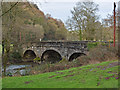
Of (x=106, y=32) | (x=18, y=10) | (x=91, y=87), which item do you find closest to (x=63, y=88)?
(x=91, y=87)

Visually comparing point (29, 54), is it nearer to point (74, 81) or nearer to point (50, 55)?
point (50, 55)

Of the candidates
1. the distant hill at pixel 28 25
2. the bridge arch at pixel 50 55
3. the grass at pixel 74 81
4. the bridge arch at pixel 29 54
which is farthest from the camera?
the bridge arch at pixel 29 54

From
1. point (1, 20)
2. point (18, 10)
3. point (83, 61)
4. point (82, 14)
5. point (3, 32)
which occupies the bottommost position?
point (83, 61)

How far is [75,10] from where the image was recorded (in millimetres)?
27500

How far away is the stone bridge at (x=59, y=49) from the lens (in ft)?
73.9

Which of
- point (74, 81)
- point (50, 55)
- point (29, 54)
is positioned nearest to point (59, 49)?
point (50, 55)

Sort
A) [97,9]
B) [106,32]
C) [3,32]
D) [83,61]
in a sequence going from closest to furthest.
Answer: [3,32] < [83,61] < [106,32] < [97,9]

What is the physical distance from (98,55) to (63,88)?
1063 centimetres

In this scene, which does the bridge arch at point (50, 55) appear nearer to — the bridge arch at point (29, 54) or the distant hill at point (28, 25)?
the bridge arch at point (29, 54)

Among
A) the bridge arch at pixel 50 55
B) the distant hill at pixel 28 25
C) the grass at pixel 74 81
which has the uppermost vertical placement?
the distant hill at pixel 28 25

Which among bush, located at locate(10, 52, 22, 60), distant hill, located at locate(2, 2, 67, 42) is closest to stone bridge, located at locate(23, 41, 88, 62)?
bush, located at locate(10, 52, 22, 60)

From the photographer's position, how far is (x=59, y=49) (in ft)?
90.7

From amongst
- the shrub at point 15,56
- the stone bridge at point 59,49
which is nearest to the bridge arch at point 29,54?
the stone bridge at point 59,49

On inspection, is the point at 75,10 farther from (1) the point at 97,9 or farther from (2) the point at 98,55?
(2) the point at 98,55
